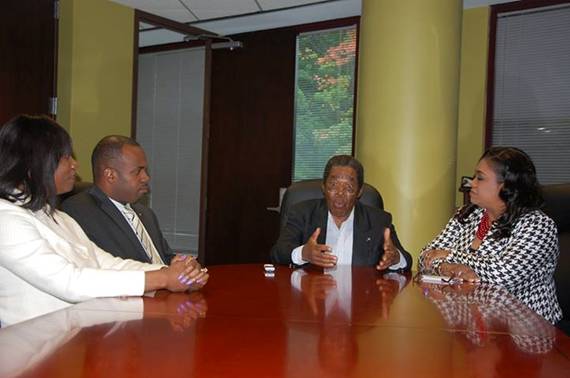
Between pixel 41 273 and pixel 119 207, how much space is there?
101 centimetres

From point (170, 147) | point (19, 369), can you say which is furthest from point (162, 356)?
point (170, 147)

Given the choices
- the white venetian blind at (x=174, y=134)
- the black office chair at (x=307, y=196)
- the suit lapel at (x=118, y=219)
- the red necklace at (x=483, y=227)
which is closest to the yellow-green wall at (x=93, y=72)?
the white venetian blind at (x=174, y=134)

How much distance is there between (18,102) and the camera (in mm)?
4344

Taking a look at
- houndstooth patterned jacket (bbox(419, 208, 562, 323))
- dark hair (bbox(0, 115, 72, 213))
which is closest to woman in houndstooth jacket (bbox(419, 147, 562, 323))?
houndstooth patterned jacket (bbox(419, 208, 562, 323))

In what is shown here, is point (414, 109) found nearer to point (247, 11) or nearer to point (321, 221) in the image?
point (321, 221)

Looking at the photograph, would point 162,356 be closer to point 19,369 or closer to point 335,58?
point 19,369

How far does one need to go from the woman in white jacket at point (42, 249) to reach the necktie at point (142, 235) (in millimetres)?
680

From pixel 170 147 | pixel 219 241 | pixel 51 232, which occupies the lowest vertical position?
pixel 219 241

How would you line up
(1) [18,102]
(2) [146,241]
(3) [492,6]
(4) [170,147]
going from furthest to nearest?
(4) [170,147]
(3) [492,6]
(1) [18,102]
(2) [146,241]

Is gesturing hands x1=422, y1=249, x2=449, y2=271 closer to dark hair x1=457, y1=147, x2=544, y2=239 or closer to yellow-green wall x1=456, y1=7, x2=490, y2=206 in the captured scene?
dark hair x1=457, y1=147, x2=544, y2=239

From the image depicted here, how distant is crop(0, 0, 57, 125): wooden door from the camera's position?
4.24 meters

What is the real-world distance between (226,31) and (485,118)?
2732mm

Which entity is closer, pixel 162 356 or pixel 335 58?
pixel 162 356

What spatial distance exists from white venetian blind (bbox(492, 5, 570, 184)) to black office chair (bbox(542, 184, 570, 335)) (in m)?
1.79
